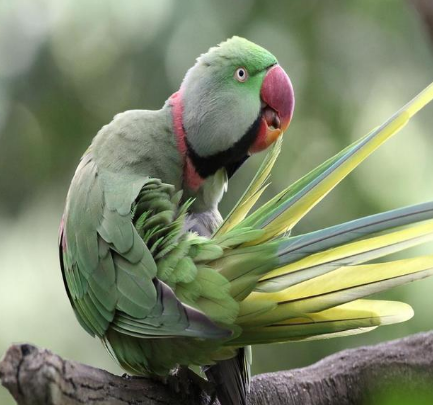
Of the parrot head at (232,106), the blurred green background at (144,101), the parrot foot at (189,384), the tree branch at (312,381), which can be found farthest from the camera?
the blurred green background at (144,101)

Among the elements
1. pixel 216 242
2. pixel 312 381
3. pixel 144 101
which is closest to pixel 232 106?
pixel 216 242

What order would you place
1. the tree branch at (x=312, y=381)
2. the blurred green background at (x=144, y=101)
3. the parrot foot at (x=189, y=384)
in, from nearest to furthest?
the tree branch at (x=312, y=381) < the parrot foot at (x=189, y=384) < the blurred green background at (x=144, y=101)

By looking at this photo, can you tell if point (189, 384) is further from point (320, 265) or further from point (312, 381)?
point (320, 265)

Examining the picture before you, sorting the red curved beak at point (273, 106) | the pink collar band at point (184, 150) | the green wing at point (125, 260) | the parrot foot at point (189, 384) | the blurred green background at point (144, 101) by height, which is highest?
the blurred green background at point (144, 101)

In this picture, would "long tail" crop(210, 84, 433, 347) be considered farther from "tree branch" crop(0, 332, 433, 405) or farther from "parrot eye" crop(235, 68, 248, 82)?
"parrot eye" crop(235, 68, 248, 82)

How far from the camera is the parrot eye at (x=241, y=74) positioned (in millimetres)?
1901

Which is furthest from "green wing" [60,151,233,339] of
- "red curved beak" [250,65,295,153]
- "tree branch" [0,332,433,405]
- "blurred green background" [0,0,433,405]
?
"blurred green background" [0,0,433,405]

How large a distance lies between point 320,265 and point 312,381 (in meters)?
0.77

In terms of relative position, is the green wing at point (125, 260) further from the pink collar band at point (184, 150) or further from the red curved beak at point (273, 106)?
the red curved beak at point (273, 106)

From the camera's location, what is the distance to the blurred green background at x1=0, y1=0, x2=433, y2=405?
446 cm

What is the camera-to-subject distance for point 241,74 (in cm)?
191

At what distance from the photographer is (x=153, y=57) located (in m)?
4.61

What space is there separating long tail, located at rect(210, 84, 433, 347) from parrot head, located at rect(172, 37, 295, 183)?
378 millimetres

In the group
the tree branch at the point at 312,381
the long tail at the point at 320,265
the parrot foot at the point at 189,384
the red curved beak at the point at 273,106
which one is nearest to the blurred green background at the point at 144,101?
the tree branch at the point at 312,381
